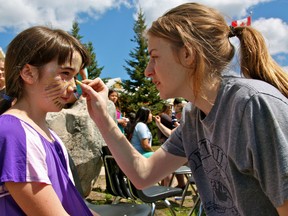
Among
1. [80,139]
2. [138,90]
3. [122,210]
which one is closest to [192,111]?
[122,210]

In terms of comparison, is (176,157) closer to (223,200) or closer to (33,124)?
(223,200)

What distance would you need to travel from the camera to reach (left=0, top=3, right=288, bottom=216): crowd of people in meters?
1.05

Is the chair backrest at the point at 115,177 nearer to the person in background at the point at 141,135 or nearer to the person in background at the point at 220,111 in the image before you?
the person in background at the point at 141,135

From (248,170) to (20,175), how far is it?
738 mm

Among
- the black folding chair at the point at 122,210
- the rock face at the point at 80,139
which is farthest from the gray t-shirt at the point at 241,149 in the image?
the rock face at the point at 80,139

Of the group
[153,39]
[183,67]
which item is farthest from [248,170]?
[153,39]

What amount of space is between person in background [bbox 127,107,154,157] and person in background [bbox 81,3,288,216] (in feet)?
10.6

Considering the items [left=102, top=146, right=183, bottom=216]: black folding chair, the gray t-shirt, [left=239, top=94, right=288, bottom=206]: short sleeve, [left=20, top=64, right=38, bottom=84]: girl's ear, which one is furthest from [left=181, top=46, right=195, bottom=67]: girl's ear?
[left=102, top=146, right=183, bottom=216]: black folding chair

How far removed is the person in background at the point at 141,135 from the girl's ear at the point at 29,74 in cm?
361

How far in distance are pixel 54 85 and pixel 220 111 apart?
67 cm

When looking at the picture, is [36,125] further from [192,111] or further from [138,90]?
[138,90]

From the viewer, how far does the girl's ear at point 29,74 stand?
4.30 ft

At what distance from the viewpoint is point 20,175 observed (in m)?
1.07

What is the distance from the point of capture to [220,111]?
124cm
